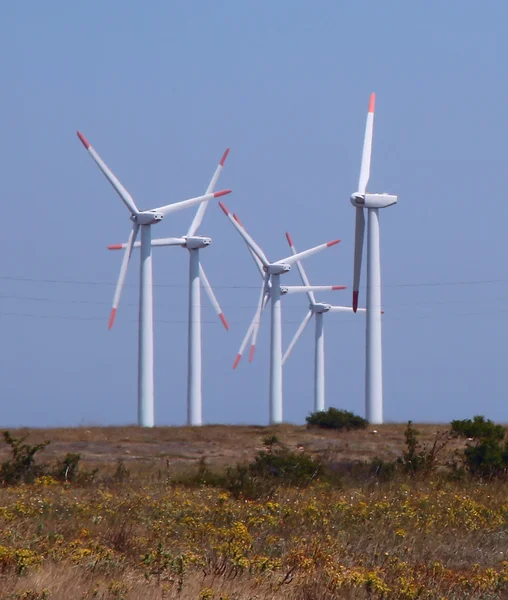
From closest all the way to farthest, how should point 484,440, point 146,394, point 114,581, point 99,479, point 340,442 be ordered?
1. point 114,581
2. point 99,479
3. point 484,440
4. point 340,442
5. point 146,394

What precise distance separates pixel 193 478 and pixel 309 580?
1294cm

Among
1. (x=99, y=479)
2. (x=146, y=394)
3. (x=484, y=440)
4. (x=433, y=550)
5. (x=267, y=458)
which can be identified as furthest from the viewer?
(x=146, y=394)

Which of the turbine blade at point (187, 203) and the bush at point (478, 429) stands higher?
the turbine blade at point (187, 203)

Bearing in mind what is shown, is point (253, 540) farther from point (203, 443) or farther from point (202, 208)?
point (202, 208)

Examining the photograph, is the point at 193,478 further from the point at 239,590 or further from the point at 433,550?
the point at 239,590

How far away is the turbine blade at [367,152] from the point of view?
5809 centimetres

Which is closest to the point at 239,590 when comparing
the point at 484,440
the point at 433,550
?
the point at 433,550

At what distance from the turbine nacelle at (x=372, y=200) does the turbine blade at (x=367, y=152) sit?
0.62 meters

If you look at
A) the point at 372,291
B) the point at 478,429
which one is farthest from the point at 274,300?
the point at 478,429

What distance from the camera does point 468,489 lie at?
78.8 feet

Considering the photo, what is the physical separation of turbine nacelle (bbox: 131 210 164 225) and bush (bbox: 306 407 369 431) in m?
17.6

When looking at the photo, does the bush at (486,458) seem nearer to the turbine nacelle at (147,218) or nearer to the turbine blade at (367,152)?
the turbine blade at (367,152)

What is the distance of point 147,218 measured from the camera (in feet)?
218

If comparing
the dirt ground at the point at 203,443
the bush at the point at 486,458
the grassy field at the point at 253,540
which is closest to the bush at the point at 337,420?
the dirt ground at the point at 203,443
